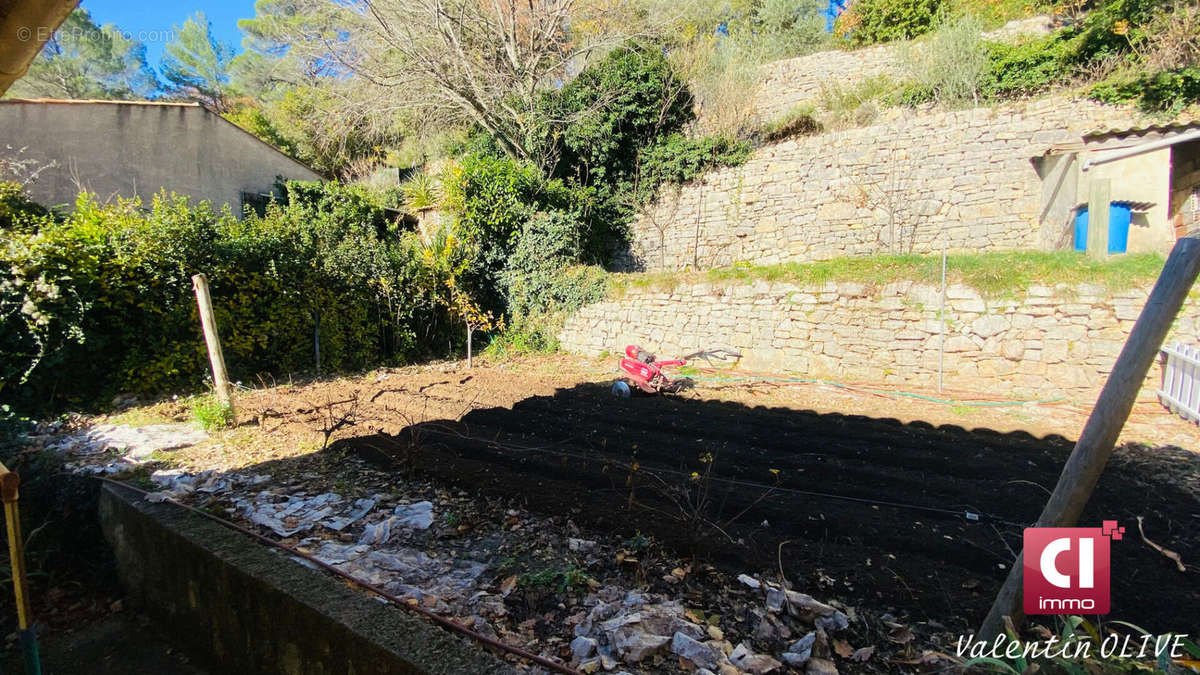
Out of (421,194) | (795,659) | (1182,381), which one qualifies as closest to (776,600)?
(795,659)

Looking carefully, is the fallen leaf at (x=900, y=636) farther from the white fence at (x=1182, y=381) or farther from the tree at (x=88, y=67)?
the tree at (x=88, y=67)

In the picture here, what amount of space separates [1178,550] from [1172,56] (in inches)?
424

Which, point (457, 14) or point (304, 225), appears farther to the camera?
point (457, 14)

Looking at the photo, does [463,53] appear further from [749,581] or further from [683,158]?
[749,581]

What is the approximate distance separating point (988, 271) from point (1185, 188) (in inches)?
193

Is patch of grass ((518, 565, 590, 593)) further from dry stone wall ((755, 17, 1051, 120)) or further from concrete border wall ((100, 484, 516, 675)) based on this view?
dry stone wall ((755, 17, 1051, 120))

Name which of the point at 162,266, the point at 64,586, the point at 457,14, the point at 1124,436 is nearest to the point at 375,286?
the point at 162,266

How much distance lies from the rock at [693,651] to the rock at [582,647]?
308 millimetres

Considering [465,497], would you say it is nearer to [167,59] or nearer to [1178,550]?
[1178,550]

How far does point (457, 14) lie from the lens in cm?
1156

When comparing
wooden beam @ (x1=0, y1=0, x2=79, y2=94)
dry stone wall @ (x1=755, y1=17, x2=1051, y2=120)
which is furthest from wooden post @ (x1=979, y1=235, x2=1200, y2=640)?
dry stone wall @ (x1=755, y1=17, x2=1051, y2=120)

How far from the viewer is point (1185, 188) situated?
8.24 m

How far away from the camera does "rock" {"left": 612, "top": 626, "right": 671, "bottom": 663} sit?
183 centimetres

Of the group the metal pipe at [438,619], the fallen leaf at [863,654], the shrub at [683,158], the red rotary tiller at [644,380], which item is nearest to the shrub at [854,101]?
the shrub at [683,158]
